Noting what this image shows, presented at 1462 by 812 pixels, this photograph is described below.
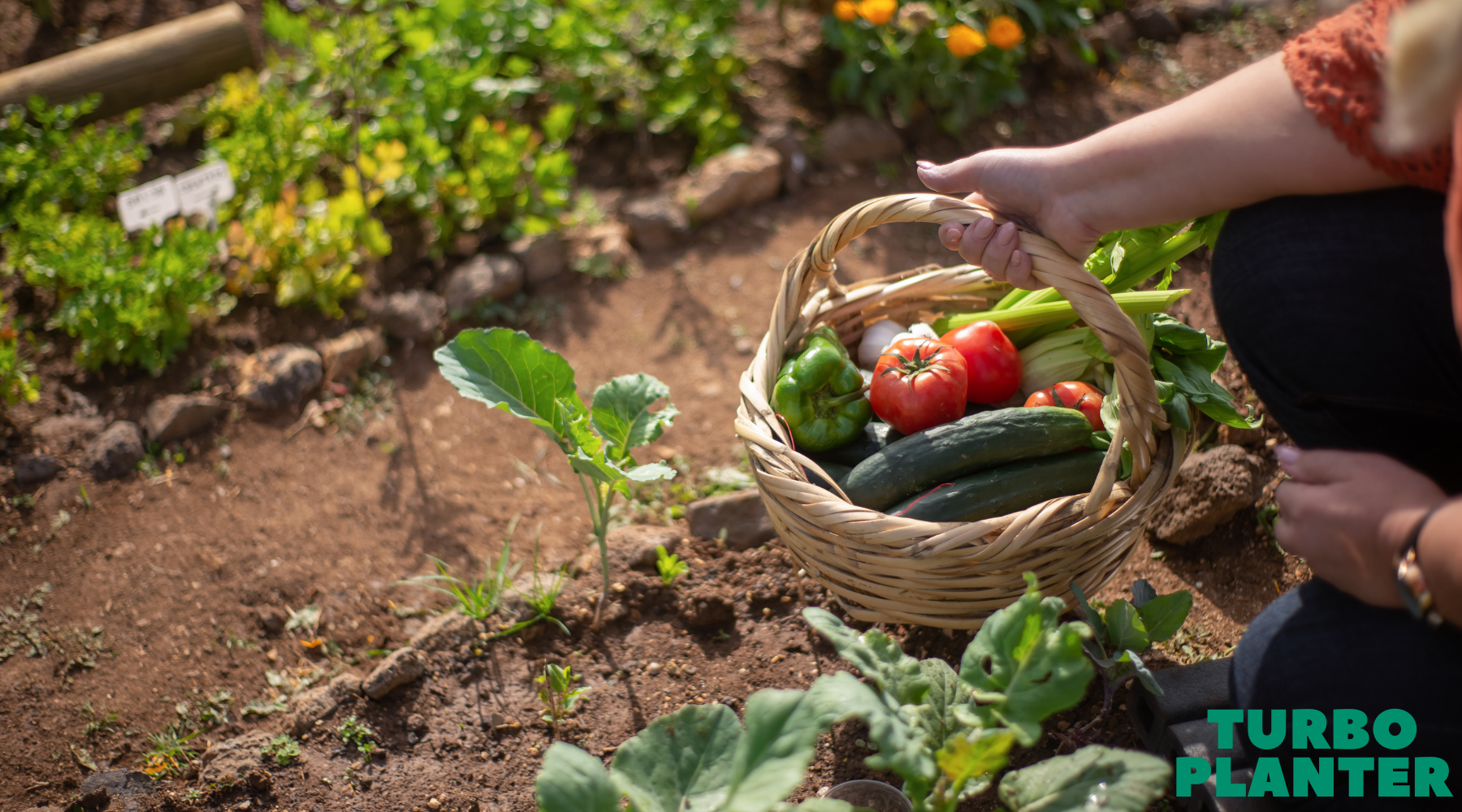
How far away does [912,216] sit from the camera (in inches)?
67.1

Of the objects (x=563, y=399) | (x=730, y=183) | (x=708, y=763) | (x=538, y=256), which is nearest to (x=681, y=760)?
(x=708, y=763)

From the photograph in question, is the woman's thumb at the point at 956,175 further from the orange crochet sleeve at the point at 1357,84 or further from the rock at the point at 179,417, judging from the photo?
the rock at the point at 179,417

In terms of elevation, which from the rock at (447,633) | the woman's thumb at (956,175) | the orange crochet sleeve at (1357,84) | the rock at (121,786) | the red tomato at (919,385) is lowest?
the rock at (121,786)

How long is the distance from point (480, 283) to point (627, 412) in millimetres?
1578

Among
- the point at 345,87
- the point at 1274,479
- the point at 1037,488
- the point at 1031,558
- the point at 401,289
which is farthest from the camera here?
the point at 345,87

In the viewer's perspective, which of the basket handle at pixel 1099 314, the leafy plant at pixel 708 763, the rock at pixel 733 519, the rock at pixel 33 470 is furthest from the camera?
the rock at pixel 33 470

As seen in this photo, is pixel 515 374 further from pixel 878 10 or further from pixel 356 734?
pixel 878 10

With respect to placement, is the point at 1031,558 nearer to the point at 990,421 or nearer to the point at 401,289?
the point at 990,421

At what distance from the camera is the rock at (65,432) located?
9.23 feet

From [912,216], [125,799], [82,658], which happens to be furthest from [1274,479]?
[82,658]

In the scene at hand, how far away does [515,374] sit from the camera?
1947 millimetres

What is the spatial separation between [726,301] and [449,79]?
4.90 ft

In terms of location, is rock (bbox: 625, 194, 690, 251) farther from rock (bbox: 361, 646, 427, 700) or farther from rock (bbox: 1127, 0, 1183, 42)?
rock (bbox: 1127, 0, 1183, 42)

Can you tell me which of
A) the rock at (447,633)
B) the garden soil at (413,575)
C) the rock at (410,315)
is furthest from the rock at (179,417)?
the rock at (447,633)
